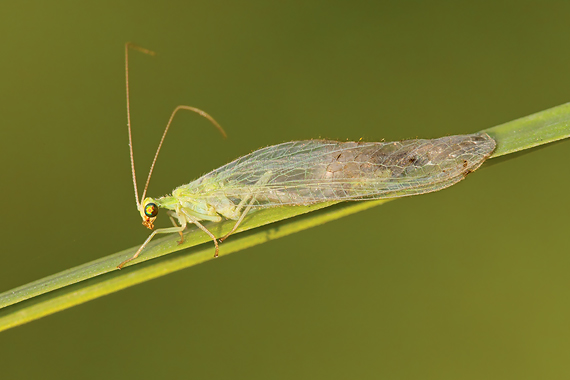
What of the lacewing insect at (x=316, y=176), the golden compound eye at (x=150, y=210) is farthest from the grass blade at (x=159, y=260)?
the golden compound eye at (x=150, y=210)

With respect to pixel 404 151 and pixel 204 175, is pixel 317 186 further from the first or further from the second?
pixel 204 175

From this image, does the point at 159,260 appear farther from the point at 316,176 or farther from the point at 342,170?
the point at 342,170

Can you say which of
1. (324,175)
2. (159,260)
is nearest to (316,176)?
(324,175)

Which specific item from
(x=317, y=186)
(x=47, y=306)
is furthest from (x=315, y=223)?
(x=47, y=306)

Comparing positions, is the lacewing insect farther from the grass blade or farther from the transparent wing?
the grass blade

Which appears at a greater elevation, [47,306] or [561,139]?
[47,306]

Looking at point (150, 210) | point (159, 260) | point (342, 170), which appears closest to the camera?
point (159, 260)

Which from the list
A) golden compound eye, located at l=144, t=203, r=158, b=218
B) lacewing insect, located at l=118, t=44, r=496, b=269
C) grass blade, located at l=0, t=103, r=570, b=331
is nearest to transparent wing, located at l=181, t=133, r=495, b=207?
lacewing insect, located at l=118, t=44, r=496, b=269
